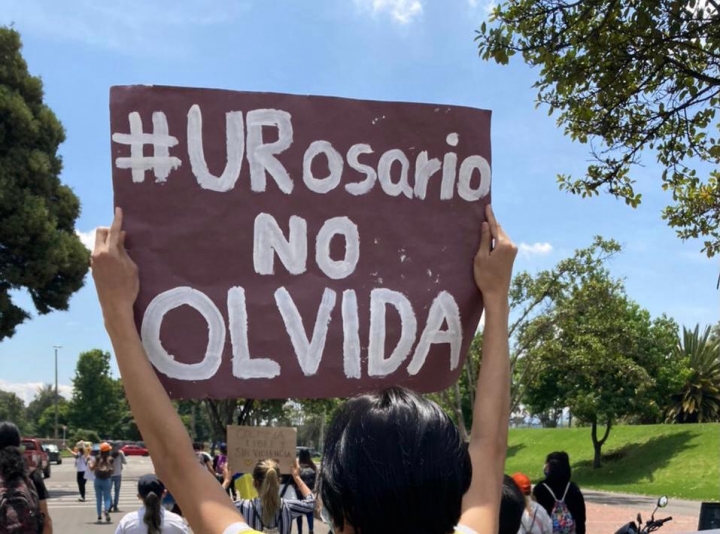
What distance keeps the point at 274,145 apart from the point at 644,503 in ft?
73.7

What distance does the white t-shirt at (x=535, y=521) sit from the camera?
19.9 ft

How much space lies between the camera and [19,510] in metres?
4.40

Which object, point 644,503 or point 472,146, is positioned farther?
point 644,503

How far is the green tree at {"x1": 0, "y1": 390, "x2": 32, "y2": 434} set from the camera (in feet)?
307

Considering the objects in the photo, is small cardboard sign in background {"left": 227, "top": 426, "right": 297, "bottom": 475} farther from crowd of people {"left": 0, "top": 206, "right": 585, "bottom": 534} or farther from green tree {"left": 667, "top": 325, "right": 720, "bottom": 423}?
green tree {"left": 667, "top": 325, "right": 720, "bottom": 423}

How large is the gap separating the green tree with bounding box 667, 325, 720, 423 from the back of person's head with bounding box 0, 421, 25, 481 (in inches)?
1638

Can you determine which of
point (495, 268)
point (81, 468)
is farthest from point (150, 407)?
point (81, 468)

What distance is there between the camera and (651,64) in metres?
7.14

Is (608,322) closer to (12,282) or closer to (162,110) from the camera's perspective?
(12,282)

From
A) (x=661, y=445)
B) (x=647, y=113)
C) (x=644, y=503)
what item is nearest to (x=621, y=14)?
(x=647, y=113)

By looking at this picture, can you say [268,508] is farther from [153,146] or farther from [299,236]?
[153,146]

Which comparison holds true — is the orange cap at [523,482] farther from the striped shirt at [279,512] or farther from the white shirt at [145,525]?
the white shirt at [145,525]

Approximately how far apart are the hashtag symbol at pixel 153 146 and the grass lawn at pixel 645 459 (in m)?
24.3

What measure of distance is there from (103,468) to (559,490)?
11.7m
